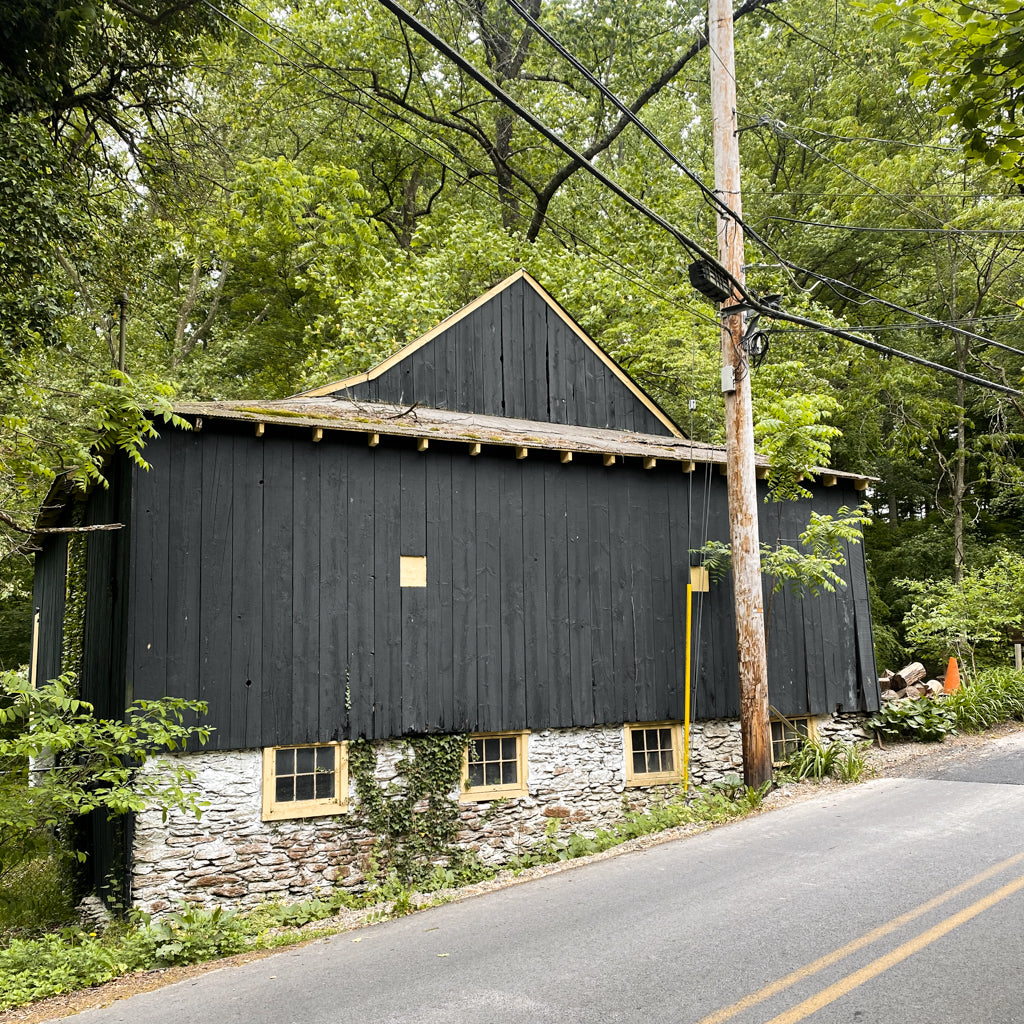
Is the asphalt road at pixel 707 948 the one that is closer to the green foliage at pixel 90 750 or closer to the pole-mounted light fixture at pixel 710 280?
the green foliage at pixel 90 750

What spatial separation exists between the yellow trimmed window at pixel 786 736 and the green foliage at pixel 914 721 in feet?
3.66

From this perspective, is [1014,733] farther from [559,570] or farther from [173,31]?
[173,31]

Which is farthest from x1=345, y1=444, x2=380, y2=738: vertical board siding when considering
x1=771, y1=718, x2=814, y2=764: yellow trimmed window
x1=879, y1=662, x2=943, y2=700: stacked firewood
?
x1=879, y1=662, x2=943, y2=700: stacked firewood

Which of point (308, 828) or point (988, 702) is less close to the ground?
point (988, 702)

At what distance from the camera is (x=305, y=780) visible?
9422mm

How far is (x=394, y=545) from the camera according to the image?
1029cm

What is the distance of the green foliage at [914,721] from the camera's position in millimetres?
12773

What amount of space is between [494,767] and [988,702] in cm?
832

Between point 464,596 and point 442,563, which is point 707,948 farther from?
point 442,563

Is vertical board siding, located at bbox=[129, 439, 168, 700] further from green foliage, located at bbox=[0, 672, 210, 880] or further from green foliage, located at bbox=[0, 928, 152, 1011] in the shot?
green foliage, located at bbox=[0, 928, 152, 1011]

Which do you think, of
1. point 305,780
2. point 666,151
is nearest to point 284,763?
point 305,780

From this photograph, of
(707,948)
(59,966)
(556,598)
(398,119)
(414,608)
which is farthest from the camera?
(398,119)

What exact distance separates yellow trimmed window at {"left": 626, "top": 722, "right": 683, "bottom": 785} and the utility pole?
1.80m

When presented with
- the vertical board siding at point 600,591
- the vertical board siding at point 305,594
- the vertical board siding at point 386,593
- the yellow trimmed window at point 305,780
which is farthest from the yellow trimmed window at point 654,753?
the vertical board siding at point 305,594
